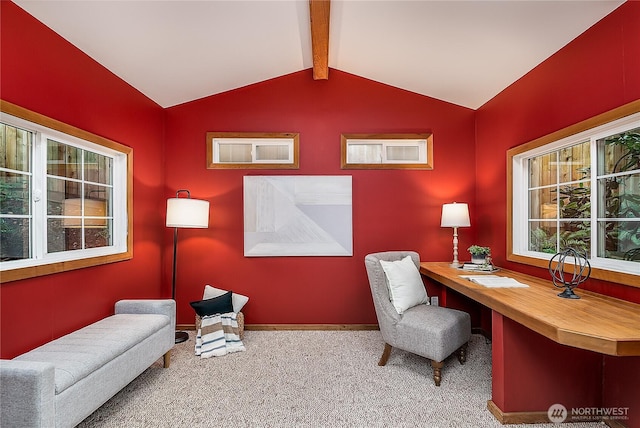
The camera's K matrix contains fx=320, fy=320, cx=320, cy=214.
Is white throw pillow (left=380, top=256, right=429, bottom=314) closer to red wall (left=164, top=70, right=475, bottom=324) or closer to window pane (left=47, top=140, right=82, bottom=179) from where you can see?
red wall (left=164, top=70, right=475, bottom=324)

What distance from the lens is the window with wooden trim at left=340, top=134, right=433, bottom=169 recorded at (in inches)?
142

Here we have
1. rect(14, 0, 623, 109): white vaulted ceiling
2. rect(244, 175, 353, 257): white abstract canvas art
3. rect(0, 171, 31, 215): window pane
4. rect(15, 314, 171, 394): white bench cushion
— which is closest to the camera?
rect(15, 314, 171, 394): white bench cushion

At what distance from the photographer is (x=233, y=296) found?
11.0 ft

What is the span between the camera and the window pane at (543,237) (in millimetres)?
2654

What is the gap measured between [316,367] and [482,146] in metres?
2.84

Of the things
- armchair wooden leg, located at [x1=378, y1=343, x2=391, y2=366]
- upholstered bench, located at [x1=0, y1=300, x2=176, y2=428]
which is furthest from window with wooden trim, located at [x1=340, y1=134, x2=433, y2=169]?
upholstered bench, located at [x1=0, y1=300, x2=176, y2=428]

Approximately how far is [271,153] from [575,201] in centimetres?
281

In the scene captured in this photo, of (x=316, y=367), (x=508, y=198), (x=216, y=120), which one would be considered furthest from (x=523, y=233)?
(x=216, y=120)

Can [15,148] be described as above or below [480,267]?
above

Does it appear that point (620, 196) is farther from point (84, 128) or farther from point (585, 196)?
point (84, 128)

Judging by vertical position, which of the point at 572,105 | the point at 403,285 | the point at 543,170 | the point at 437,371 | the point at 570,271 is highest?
the point at 572,105

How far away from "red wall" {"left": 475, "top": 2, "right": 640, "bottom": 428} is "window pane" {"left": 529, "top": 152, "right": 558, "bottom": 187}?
8.7 inches

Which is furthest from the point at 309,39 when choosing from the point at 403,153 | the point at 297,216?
the point at 297,216

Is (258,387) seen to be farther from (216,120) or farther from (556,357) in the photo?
(216,120)
